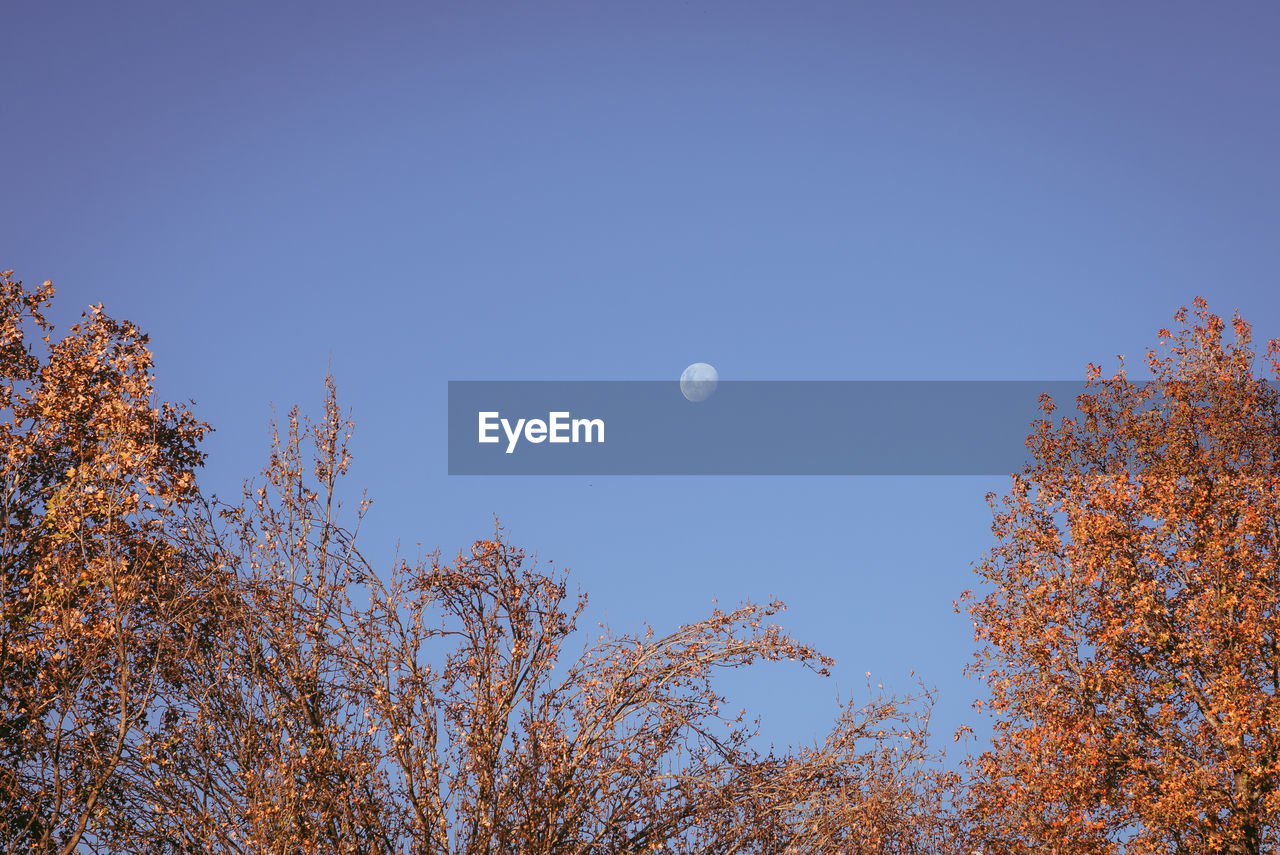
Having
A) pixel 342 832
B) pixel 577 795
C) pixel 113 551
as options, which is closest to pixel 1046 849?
pixel 577 795

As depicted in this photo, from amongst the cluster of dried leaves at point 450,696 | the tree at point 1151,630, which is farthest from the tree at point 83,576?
the tree at point 1151,630

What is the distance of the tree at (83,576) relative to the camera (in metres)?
14.5

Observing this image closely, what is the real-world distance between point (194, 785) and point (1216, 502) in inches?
743

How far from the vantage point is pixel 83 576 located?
15.3 meters

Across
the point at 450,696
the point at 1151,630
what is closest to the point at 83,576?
the point at 450,696

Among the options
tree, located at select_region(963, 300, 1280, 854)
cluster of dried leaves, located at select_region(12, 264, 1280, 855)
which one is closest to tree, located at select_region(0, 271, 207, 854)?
cluster of dried leaves, located at select_region(12, 264, 1280, 855)

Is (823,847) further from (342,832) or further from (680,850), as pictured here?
(342,832)

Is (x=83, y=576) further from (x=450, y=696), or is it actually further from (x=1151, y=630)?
(x=1151, y=630)

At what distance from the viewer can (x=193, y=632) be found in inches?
590

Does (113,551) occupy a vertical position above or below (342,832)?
above

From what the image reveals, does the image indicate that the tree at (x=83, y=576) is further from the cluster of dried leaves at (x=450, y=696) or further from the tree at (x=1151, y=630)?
the tree at (x=1151, y=630)

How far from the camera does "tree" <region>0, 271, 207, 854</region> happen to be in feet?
47.5

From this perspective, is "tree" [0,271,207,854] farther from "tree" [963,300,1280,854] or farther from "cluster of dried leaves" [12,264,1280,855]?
"tree" [963,300,1280,854]

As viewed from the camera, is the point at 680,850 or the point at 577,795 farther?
the point at 680,850
